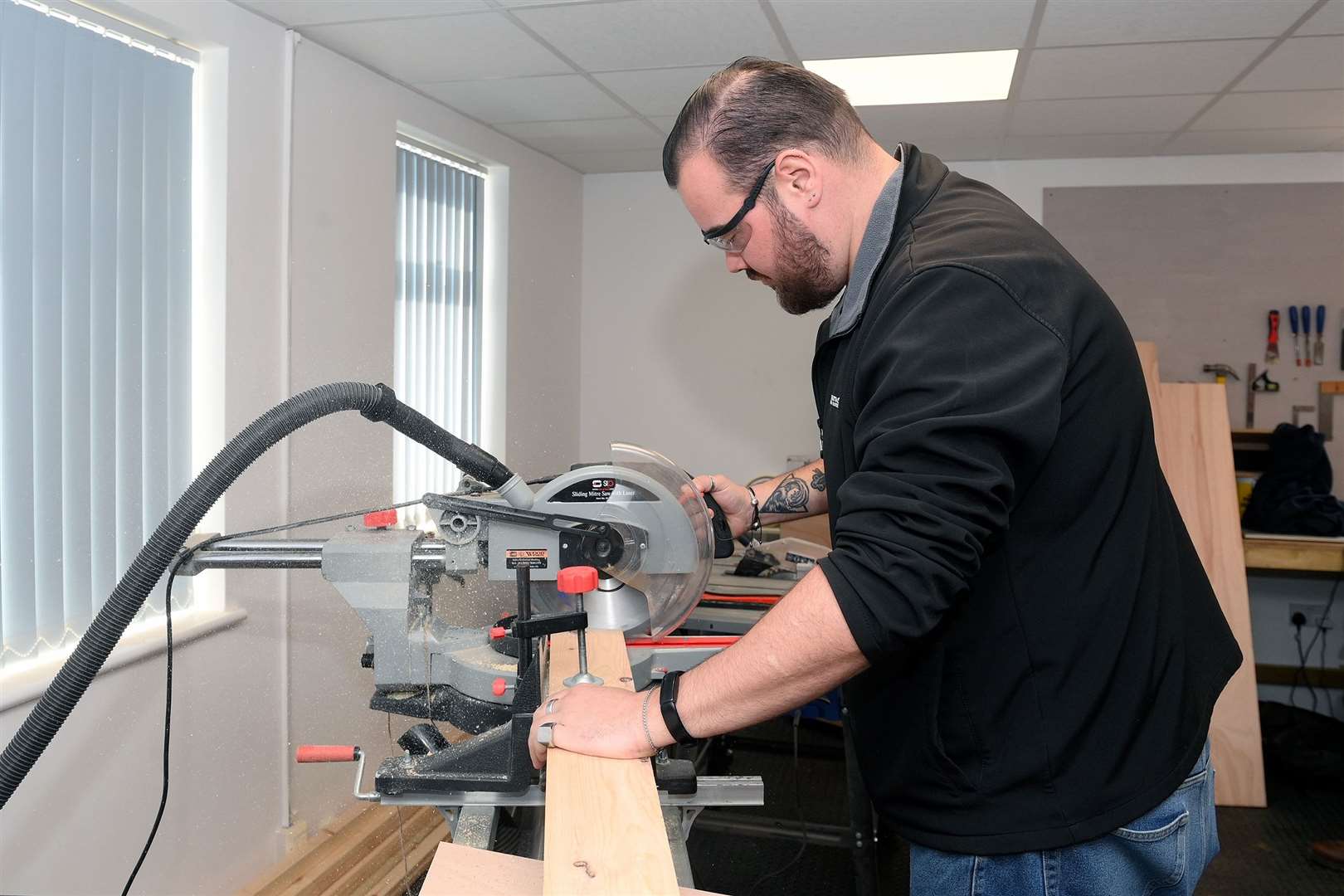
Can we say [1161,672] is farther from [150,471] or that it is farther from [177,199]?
[177,199]

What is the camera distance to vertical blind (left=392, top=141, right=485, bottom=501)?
129 inches

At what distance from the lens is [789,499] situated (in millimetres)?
1783

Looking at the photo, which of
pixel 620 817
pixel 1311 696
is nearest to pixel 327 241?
pixel 620 817

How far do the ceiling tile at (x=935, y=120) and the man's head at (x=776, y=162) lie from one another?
7.16 ft

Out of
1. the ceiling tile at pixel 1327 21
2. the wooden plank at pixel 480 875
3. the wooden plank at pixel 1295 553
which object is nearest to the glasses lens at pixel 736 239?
the wooden plank at pixel 480 875

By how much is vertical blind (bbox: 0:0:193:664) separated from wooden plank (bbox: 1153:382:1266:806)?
3275 millimetres

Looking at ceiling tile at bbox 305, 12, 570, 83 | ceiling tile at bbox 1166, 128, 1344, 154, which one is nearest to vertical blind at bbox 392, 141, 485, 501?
ceiling tile at bbox 305, 12, 570, 83

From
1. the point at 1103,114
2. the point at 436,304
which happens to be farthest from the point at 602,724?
the point at 1103,114

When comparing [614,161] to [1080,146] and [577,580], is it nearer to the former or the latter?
[1080,146]

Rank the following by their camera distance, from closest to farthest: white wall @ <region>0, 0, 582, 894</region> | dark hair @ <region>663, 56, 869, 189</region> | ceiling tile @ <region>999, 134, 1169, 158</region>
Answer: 1. dark hair @ <region>663, 56, 869, 189</region>
2. white wall @ <region>0, 0, 582, 894</region>
3. ceiling tile @ <region>999, 134, 1169, 158</region>

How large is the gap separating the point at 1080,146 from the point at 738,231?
320 cm

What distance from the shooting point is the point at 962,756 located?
1.08 m

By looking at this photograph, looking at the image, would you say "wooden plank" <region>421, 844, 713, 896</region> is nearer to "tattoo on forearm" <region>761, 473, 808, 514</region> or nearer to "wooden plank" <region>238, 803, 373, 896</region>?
"tattoo on forearm" <region>761, 473, 808, 514</region>

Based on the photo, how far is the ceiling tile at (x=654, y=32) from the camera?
244 cm
